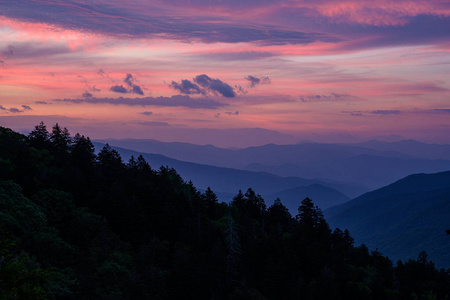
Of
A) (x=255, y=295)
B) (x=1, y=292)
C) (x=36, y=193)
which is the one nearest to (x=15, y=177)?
(x=36, y=193)

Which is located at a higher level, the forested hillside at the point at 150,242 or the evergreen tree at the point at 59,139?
the evergreen tree at the point at 59,139

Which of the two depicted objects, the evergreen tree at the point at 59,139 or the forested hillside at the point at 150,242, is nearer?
the forested hillside at the point at 150,242

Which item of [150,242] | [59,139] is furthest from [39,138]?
[150,242]

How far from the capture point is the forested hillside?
51.0m

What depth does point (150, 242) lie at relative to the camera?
65.0 meters

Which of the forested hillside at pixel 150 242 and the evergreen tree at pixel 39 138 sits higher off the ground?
the evergreen tree at pixel 39 138

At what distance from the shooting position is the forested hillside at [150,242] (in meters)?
51.0

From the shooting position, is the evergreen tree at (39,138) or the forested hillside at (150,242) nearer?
the forested hillside at (150,242)

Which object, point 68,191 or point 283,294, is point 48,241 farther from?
point 283,294

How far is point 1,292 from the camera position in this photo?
23.8 m

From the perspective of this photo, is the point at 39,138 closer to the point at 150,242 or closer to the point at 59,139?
the point at 59,139

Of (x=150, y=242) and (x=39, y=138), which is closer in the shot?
(x=150, y=242)

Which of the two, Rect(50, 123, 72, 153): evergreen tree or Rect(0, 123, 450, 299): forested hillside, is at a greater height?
Rect(50, 123, 72, 153): evergreen tree

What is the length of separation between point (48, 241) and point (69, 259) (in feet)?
11.1
